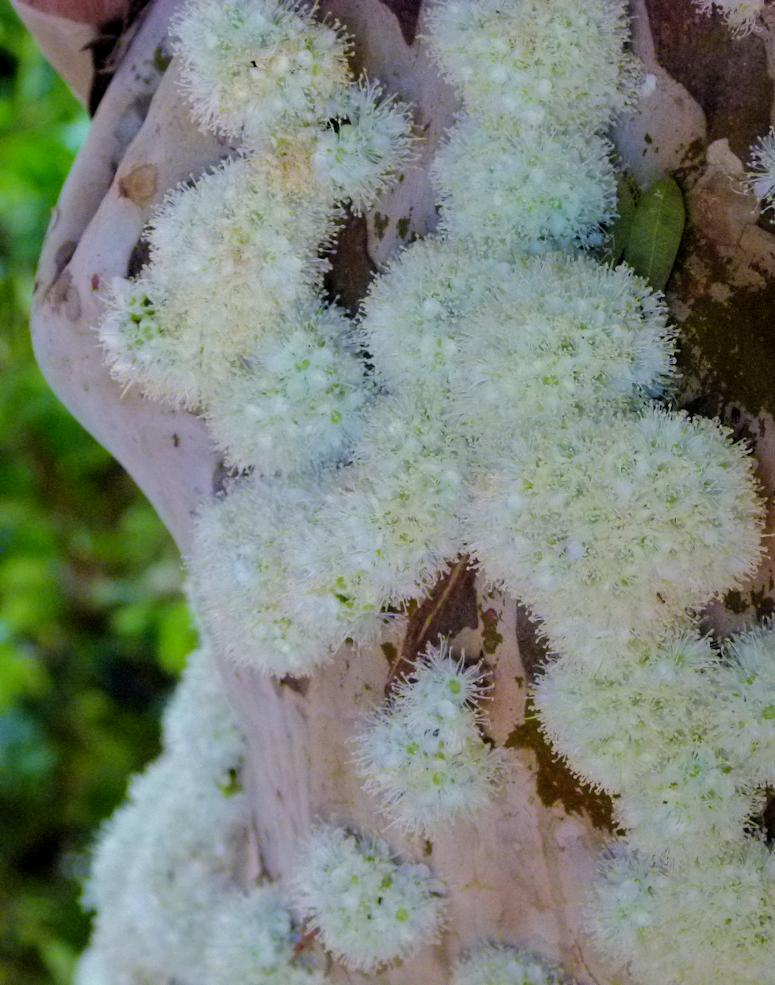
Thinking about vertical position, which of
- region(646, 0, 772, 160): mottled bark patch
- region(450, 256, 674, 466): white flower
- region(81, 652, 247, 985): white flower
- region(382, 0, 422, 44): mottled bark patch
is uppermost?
region(646, 0, 772, 160): mottled bark patch

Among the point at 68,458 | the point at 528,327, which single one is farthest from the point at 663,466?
the point at 68,458

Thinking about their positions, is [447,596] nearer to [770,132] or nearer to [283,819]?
[283,819]

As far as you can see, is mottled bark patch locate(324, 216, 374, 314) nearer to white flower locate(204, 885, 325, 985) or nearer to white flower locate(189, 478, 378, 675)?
white flower locate(189, 478, 378, 675)

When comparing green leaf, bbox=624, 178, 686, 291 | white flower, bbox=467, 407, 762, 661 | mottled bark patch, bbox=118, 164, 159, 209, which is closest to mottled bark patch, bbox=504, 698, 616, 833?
white flower, bbox=467, 407, 762, 661

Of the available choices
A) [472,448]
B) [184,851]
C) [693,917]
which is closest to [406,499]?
[472,448]

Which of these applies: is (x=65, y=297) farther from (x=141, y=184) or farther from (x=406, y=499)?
(x=406, y=499)
